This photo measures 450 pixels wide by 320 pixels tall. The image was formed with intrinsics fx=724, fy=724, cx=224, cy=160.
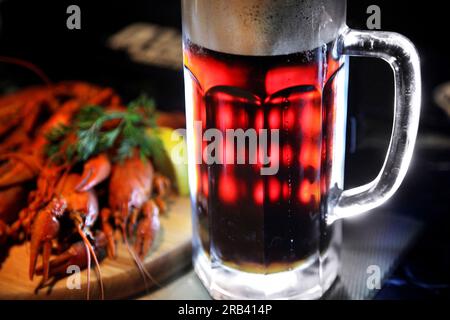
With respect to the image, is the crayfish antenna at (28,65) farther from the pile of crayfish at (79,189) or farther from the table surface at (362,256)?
the table surface at (362,256)

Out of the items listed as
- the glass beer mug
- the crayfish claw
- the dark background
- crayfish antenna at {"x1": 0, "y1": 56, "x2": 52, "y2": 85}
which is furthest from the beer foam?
crayfish antenna at {"x1": 0, "y1": 56, "x2": 52, "y2": 85}

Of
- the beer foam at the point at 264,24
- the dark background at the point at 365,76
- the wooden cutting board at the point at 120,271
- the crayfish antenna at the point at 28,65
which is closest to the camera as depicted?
the beer foam at the point at 264,24

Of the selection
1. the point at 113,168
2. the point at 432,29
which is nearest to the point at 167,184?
the point at 113,168

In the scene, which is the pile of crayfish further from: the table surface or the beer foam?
the beer foam

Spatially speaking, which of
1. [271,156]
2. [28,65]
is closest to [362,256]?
[271,156]

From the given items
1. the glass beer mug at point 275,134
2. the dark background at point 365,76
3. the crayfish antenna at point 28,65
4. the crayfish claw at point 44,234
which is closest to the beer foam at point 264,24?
the glass beer mug at point 275,134

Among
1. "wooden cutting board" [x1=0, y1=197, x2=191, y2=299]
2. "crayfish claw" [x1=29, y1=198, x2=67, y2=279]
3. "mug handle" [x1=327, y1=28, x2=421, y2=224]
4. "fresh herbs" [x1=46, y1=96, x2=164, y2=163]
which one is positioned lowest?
"wooden cutting board" [x1=0, y1=197, x2=191, y2=299]
